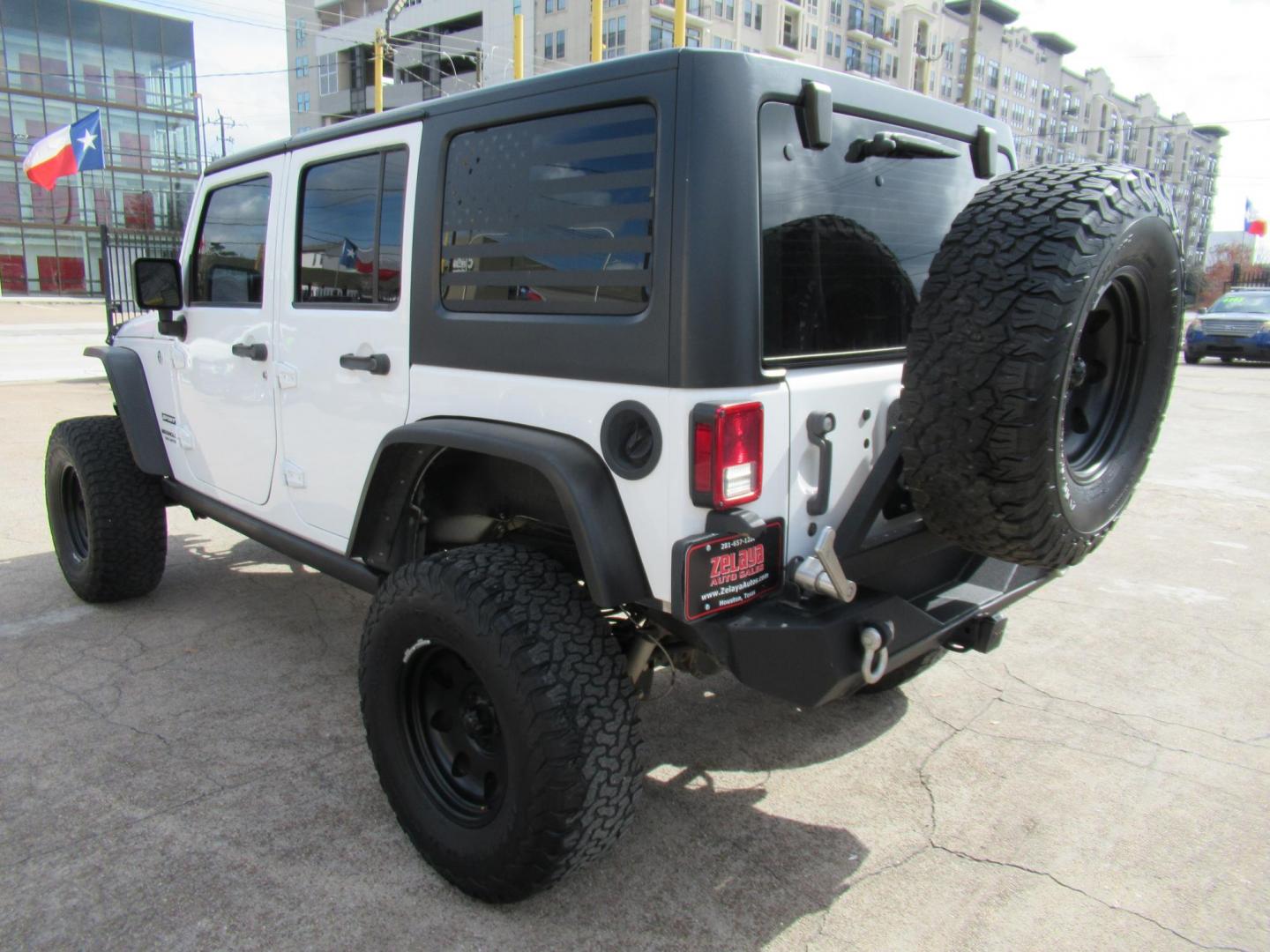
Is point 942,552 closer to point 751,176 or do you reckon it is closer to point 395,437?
point 751,176

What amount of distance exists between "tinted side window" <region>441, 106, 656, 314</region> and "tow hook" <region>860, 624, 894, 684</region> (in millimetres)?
936

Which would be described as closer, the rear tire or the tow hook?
the tow hook

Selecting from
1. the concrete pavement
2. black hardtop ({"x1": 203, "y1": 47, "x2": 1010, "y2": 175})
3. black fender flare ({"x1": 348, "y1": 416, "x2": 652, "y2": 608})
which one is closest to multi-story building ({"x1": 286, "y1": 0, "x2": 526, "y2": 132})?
the concrete pavement

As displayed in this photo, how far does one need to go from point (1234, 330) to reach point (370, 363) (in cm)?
1950

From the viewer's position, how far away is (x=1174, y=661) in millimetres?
3994

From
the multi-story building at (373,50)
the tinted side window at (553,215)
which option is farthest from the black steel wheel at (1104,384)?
the multi-story building at (373,50)

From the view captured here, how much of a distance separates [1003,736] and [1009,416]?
5.90 feet

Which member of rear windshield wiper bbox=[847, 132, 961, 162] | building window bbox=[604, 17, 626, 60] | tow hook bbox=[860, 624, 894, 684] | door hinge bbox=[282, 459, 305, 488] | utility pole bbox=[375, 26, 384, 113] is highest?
building window bbox=[604, 17, 626, 60]

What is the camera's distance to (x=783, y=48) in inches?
2359

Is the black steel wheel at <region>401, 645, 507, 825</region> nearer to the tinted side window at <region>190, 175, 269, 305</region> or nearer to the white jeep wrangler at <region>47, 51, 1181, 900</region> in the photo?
the white jeep wrangler at <region>47, 51, 1181, 900</region>

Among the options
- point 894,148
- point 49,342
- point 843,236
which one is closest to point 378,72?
point 49,342

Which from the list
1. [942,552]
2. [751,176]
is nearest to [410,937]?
[942,552]

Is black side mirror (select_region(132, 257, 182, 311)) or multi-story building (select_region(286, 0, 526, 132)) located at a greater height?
multi-story building (select_region(286, 0, 526, 132))

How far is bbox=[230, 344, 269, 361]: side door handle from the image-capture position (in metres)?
3.36
